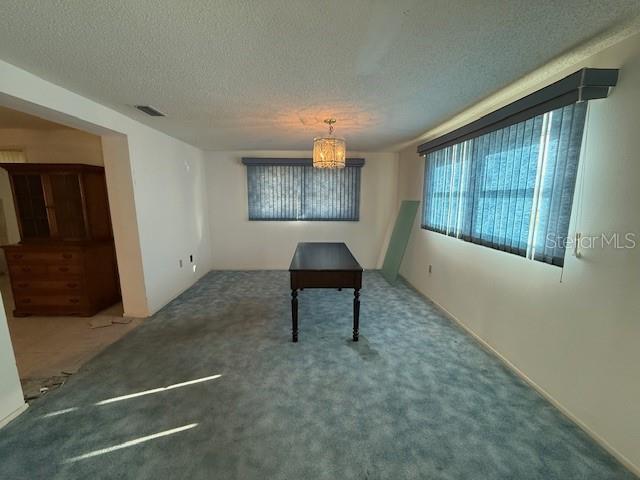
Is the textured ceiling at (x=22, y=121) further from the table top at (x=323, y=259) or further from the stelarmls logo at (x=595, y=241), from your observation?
the stelarmls logo at (x=595, y=241)

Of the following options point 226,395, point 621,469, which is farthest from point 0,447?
point 621,469

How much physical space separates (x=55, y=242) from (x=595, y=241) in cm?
486

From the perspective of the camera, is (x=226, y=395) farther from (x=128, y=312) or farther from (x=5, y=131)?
(x=5, y=131)

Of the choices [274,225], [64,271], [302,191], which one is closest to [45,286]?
[64,271]

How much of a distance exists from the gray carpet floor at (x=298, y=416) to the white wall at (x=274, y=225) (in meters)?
2.42

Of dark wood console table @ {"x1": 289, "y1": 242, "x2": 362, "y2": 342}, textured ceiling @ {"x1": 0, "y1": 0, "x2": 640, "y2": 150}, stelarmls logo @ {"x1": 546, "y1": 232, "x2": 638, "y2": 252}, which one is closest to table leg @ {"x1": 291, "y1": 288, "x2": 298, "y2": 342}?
dark wood console table @ {"x1": 289, "y1": 242, "x2": 362, "y2": 342}

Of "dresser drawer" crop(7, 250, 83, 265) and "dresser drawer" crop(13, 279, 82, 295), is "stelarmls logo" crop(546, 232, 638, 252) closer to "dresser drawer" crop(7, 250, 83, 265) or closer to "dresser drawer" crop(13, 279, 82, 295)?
"dresser drawer" crop(7, 250, 83, 265)

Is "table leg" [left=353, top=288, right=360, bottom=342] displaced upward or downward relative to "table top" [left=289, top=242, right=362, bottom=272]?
downward

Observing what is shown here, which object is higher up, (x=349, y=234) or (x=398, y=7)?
(x=398, y=7)

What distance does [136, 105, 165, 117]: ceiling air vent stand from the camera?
2.46 m

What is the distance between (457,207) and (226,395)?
2896mm

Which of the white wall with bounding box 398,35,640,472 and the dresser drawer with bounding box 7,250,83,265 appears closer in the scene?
the white wall with bounding box 398,35,640,472

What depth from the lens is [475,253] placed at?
8.86 feet

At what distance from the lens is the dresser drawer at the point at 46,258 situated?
2.96m
